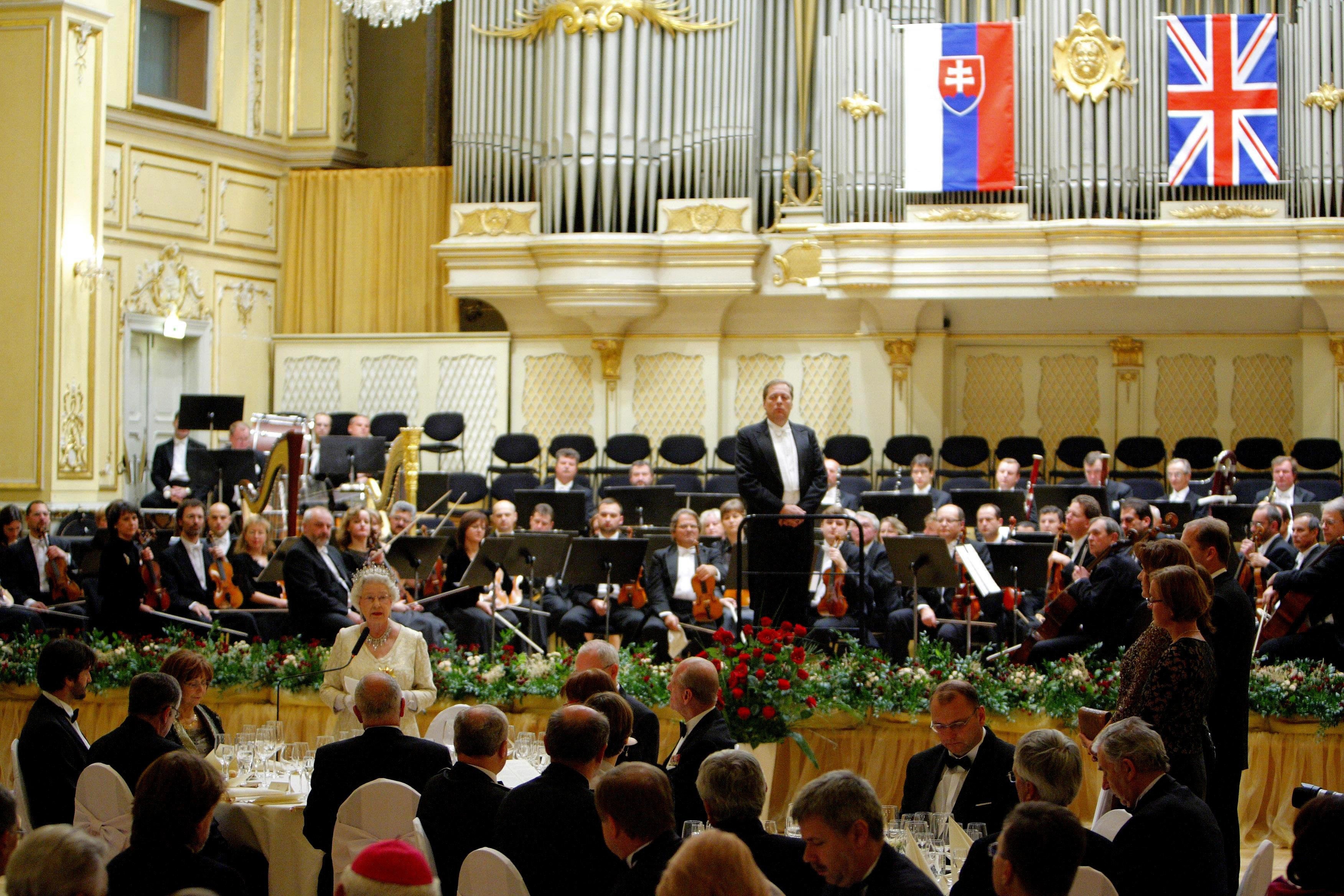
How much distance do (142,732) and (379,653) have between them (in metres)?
1.42

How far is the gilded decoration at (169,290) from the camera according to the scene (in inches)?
529

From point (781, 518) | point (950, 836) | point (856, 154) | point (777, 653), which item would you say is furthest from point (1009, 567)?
point (856, 154)

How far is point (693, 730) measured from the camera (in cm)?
463

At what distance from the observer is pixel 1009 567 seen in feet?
26.3

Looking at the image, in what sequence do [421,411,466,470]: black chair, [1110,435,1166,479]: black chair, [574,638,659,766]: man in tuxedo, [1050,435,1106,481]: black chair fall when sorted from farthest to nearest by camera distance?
[421,411,466,470]: black chair → [1050,435,1106,481]: black chair → [1110,435,1166,479]: black chair → [574,638,659,766]: man in tuxedo

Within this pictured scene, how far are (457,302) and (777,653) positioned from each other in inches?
377

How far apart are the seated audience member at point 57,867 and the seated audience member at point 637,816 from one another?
1.04 meters

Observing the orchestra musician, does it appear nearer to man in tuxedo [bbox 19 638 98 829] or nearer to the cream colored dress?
the cream colored dress

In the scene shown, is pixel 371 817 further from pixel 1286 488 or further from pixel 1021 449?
pixel 1021 449

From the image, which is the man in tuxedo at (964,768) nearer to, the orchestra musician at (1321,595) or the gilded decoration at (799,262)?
the orchestra musician at (1321,595)

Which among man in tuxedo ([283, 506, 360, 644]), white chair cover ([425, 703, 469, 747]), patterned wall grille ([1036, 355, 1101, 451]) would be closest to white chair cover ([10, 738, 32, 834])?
white chair cover ([425, 703, 469, 747])

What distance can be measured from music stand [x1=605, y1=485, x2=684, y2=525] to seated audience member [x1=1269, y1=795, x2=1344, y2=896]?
7500 mm

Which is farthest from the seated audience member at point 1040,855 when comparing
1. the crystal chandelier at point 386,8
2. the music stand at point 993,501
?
Answer: the crystal chandelier at point 386,8

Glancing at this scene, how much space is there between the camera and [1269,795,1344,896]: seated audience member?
2893 mm
